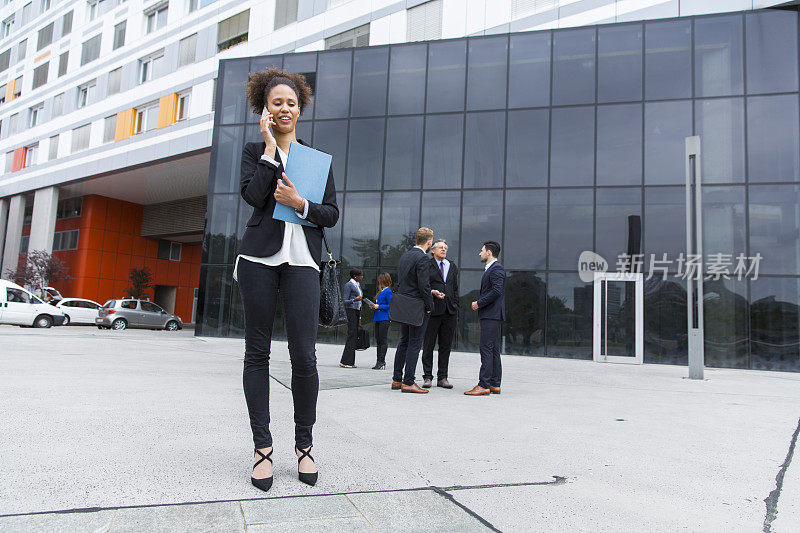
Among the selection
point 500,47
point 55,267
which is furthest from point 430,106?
point 55,267

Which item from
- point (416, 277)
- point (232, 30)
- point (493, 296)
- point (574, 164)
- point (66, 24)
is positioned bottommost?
point (493, 296)

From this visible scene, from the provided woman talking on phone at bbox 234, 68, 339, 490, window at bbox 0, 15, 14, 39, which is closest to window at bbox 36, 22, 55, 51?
window at bbox 0, 15, 14, 39

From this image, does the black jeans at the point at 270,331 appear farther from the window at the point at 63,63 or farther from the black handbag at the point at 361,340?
the window at the point at 63,63

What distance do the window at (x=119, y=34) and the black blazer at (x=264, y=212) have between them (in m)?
29.4

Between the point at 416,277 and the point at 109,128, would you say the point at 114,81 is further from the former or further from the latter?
the point at 416,277

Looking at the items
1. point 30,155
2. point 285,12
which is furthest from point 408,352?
point 30,155

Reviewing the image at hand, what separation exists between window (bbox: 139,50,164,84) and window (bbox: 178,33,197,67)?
1.32 m

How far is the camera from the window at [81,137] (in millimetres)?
27797

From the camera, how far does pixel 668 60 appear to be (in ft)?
47.3

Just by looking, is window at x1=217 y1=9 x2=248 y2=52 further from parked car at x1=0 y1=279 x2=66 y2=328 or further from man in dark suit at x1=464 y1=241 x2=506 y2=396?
man in dark suit at x1=464 y1=241 x2=506 y2=396

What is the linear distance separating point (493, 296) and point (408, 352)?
1.14m

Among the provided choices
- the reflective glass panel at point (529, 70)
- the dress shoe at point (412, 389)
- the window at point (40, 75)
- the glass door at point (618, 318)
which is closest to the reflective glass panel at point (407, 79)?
the reflective glass panel at point (529, 70)

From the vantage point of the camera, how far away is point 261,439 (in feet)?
8.23

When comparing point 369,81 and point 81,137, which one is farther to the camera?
point 81,137
